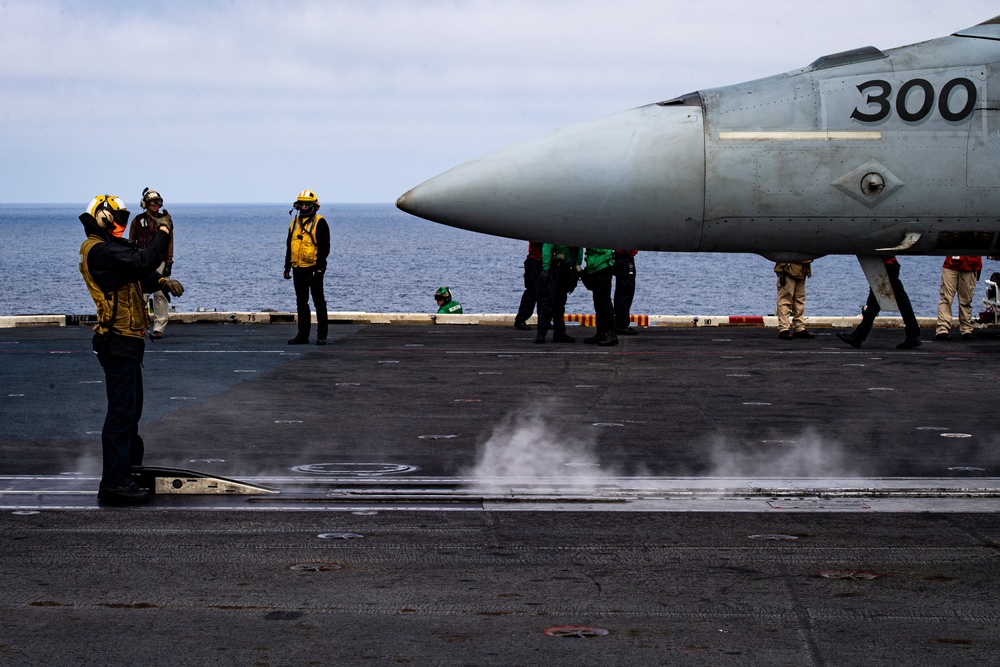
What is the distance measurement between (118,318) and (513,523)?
124 inches

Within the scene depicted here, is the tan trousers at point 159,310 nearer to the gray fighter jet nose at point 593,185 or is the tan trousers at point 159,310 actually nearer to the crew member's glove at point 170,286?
the crew member's glove at point 170,286

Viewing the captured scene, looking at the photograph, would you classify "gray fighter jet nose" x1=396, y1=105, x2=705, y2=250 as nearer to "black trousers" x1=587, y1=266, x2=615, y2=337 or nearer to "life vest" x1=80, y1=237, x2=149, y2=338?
Answer: "life vest" x1=80, y1=237, x2=149, y2=338

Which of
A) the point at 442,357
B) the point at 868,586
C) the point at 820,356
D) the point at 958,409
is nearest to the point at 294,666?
the point at 868,586

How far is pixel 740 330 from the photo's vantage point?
68.9ft

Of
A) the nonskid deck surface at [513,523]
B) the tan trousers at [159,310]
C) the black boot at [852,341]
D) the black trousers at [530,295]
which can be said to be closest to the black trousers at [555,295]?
the black trousers at [530,295]

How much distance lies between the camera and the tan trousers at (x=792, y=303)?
1933 cm

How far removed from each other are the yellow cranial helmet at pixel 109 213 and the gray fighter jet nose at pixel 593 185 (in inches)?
92.8

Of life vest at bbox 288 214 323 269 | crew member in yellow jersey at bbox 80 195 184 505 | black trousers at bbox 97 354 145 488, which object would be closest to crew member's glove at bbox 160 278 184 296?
crew member in yellow jersey at bbox 80 195 184 505

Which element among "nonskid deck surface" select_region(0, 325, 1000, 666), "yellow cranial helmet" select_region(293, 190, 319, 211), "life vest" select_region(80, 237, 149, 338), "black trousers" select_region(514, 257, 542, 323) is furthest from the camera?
"black trousers" select_region(514, 257, 542, 323)

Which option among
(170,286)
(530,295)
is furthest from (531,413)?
(530,295)

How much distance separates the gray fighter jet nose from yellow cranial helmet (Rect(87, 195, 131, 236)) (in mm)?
2356

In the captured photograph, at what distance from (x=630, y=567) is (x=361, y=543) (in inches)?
65.4

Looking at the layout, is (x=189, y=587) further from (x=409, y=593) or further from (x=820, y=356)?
(x=820, y=356)

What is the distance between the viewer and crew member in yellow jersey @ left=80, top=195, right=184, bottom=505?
27.4 ft
